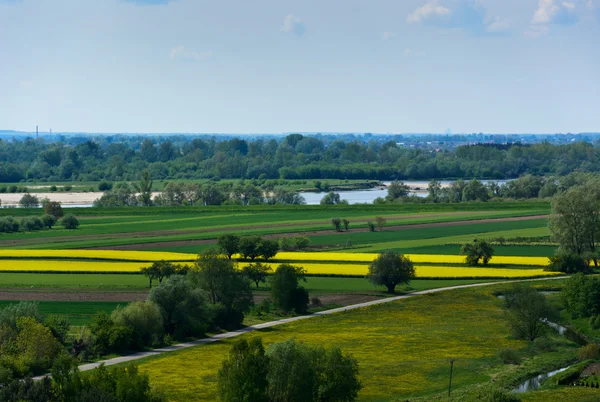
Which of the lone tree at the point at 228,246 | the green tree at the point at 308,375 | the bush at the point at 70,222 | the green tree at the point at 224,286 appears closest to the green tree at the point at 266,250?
the lone tree at the point at 228,246

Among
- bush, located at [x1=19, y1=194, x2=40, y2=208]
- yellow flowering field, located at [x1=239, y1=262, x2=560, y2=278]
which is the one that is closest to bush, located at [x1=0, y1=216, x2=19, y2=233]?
bush, located at [x1=19, y1=194, x2=40, y2=208]

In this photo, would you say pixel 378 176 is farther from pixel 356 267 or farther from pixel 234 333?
pixel 234 333

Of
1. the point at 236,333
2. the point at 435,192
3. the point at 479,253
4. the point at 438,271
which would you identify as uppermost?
the point at 435,192

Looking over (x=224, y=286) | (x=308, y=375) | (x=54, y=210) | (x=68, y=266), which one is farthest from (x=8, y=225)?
(x=308, y=375)

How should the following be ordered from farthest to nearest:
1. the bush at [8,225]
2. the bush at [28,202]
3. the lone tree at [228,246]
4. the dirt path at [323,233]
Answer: the bush at [28,202] < the bush at [8,225] < the dirt path at [323,233] < the lone tree at [228,246]

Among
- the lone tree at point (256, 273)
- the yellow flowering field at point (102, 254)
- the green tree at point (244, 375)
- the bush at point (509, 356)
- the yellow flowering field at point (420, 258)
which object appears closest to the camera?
the green tree at point (244, 375)

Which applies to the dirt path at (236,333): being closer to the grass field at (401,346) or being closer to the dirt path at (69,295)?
the grass field at (401,346)

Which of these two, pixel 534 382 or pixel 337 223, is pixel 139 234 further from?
pixel 534 382

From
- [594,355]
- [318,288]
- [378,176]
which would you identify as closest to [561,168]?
[378,176]
